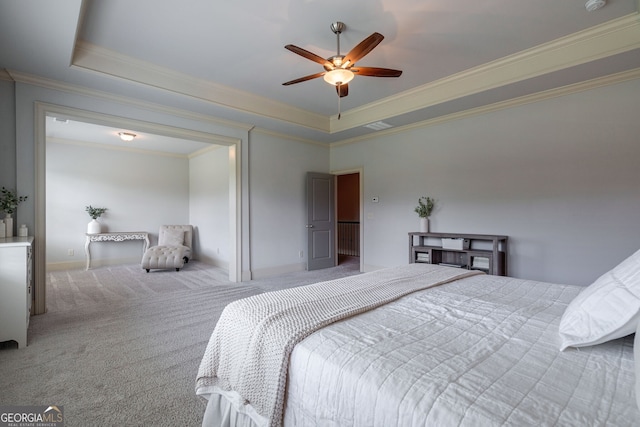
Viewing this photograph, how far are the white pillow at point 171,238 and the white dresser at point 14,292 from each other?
4.10 meters

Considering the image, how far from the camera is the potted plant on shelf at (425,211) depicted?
463cm

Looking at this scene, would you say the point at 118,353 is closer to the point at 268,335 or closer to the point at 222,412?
the point at 222,412

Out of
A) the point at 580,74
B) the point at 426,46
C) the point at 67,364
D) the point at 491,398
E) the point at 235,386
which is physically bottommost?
the point at 67,364

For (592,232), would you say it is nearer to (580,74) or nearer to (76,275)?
(580,74)

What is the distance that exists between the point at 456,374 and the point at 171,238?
22.5ft

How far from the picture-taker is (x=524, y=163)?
3.81 meters

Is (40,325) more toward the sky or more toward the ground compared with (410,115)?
more toward the ground

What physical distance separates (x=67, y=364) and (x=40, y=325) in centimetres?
116

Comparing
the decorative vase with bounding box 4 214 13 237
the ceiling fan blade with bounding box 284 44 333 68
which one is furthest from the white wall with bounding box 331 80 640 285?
the decorative vase with bounding box 4 214 13 237

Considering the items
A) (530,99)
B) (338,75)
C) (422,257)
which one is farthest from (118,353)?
(530,99)

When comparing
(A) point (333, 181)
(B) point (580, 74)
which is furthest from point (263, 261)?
(B) point (580, 74)

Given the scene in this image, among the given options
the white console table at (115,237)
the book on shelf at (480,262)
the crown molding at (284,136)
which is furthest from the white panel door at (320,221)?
the white console table at (115,237)

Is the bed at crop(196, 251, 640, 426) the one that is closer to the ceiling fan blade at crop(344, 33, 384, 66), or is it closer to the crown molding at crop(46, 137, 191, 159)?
the ceiling fan blade at crop(344, 33, 384, 66)

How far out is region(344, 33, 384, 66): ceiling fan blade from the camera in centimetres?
232
